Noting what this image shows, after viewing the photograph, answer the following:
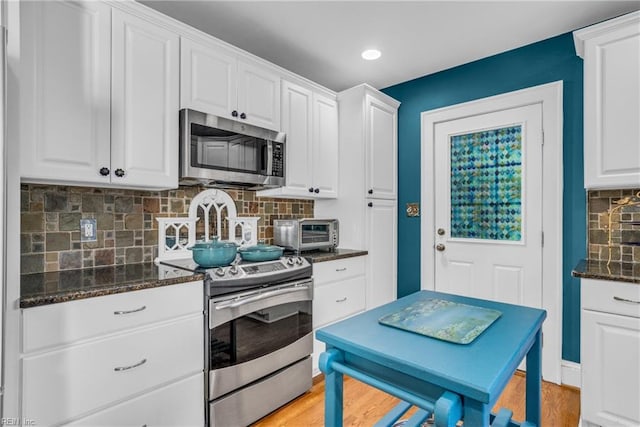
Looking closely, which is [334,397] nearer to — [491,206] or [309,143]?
[309,143]

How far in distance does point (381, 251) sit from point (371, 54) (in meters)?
1.71

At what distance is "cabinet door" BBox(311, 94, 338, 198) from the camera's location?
297 centimetres

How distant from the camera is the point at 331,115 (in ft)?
10.3

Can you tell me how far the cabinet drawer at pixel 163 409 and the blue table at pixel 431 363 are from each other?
0.89m

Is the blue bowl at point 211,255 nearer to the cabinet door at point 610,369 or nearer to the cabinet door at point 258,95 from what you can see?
the cabinet door at point 258,95

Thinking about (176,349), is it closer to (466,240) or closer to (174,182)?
(174,182)

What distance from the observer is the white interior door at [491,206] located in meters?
2.66

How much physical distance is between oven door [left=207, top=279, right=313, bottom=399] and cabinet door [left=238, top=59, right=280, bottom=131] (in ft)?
3.98

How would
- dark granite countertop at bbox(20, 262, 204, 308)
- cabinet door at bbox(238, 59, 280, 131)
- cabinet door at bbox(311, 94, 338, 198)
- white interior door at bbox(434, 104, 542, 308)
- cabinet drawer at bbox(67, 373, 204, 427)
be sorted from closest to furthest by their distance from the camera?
dark granite countertop at bbox(20, 262, 204, 308), cabinet drawer at bbox(67, 373, 204, 427), cabinet door at bbox(238, 59, 280, 131), white interior door at bbox(434, 104, 542, 308), cabinet door at bbox(311, 94, 338, 198)

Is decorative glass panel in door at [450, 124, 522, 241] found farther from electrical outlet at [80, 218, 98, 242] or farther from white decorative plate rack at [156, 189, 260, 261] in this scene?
electrical outlet at [80, 218, 98, 242]

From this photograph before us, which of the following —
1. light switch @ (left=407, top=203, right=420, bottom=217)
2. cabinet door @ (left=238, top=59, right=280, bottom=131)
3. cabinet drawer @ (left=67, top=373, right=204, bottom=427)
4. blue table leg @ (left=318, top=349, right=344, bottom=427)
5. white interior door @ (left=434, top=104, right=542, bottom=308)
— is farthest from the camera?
light switch @ (left=407, top=203, right=420, bottom=217)

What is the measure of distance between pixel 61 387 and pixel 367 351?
126 cm

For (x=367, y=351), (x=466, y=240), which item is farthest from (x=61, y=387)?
(x=466, y=240)

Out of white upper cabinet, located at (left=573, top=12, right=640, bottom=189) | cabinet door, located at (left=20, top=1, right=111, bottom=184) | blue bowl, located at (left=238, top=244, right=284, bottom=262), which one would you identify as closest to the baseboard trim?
white upper cabinet, located at (left=573, top=12, right=640, bottom=189)
